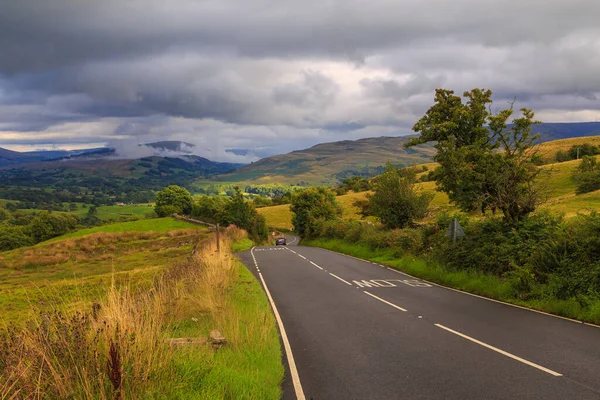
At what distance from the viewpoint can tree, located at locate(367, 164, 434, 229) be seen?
36.5 metres

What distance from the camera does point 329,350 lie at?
28.3ft

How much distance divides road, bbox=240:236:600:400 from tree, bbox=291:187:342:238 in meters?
48.8

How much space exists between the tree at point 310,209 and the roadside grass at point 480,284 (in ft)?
113

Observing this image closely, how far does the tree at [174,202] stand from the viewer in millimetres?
113062

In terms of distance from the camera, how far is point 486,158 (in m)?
18.9

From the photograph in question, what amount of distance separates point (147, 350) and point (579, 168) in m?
76.1

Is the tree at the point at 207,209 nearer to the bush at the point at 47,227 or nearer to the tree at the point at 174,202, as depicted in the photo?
the tree at the point at 174,202

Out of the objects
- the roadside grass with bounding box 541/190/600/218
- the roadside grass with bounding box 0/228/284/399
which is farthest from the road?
the roadside grass with bounding box 541/190/600/218

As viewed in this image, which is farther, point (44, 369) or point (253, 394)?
point (253, 394)

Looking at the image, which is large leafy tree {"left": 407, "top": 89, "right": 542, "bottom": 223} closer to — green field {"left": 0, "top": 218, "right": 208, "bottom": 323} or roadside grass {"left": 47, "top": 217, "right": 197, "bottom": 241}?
green field {"left": 0, "top": 218, "right": 208, "bottom": 323}

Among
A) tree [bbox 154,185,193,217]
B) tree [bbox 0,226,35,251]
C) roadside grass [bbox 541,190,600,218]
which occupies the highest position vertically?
roadside grass [bbox 541,190,600,218]

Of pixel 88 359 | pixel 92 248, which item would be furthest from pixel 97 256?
pixel 88 359

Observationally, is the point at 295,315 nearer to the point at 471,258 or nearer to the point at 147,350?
the point at 147,350

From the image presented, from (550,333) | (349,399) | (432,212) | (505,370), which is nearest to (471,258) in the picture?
(550,333)
